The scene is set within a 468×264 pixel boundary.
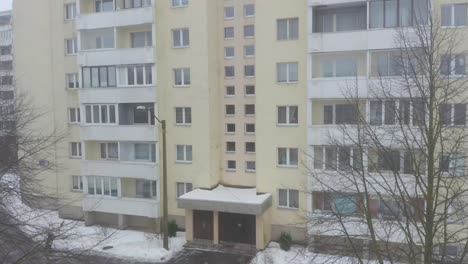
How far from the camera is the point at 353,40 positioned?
2136 cm

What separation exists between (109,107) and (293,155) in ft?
38.4

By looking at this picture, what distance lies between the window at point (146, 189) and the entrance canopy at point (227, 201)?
262 cm

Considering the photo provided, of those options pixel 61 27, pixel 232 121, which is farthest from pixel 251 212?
pixel 61 27

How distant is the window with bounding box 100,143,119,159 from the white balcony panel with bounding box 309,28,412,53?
13848 mm

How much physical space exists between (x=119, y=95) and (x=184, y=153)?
530 cm

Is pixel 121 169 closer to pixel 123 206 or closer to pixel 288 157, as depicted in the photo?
pixel 123 206

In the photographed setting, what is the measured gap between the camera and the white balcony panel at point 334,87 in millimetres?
21297

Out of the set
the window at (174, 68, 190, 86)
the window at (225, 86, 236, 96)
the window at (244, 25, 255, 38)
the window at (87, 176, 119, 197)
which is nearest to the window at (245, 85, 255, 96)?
the window at (225, 86, 236, 96)

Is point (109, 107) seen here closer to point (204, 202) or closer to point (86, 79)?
point (86, 79)

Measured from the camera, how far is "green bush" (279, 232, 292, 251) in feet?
76.1

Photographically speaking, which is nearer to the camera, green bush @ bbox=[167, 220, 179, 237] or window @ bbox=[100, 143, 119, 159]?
green bush @ bbox=[167, 220, 179, 237]

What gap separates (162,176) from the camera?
26188 mm

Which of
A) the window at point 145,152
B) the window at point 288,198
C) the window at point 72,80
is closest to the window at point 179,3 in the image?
the window at point 145,152

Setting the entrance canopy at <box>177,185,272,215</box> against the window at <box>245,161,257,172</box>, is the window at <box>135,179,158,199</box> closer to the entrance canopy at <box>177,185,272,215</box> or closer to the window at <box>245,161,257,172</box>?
the entrance canopy at <box>177,185,272,215</box>
